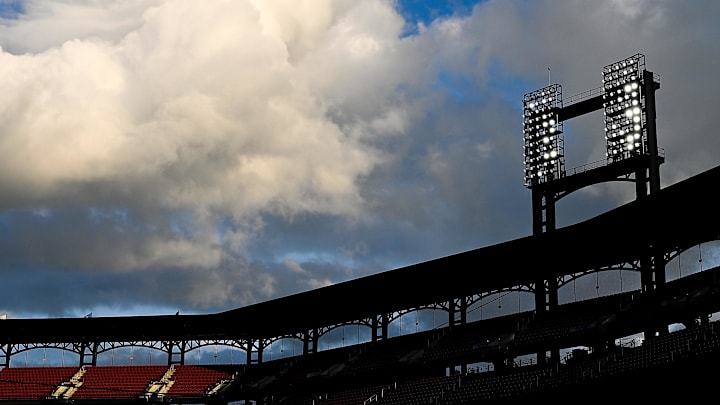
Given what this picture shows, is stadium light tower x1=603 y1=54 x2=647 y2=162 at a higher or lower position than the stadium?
higher

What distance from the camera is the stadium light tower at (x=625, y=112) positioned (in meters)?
54.5

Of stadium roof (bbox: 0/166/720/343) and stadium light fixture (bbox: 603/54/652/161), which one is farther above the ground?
stadium light fixture (bbox: 603/54/652/161)

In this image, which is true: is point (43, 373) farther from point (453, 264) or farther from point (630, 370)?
point (630, 370)

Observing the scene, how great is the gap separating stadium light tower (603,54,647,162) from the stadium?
9cm

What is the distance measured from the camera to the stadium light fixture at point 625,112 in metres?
54.5

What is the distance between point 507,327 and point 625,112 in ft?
51.9

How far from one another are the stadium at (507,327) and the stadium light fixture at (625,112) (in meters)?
0.09

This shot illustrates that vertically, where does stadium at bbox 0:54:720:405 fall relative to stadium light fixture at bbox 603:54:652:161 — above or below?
below

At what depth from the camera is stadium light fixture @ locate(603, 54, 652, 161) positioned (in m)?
54.5

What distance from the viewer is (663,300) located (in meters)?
50.7

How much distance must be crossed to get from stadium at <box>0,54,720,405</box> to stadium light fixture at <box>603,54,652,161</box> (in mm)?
93

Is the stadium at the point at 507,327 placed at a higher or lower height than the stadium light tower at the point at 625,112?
lower

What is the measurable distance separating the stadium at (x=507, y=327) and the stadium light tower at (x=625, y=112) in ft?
0.31

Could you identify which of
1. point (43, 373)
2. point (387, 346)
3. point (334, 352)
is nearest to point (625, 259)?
point (387, 346)
